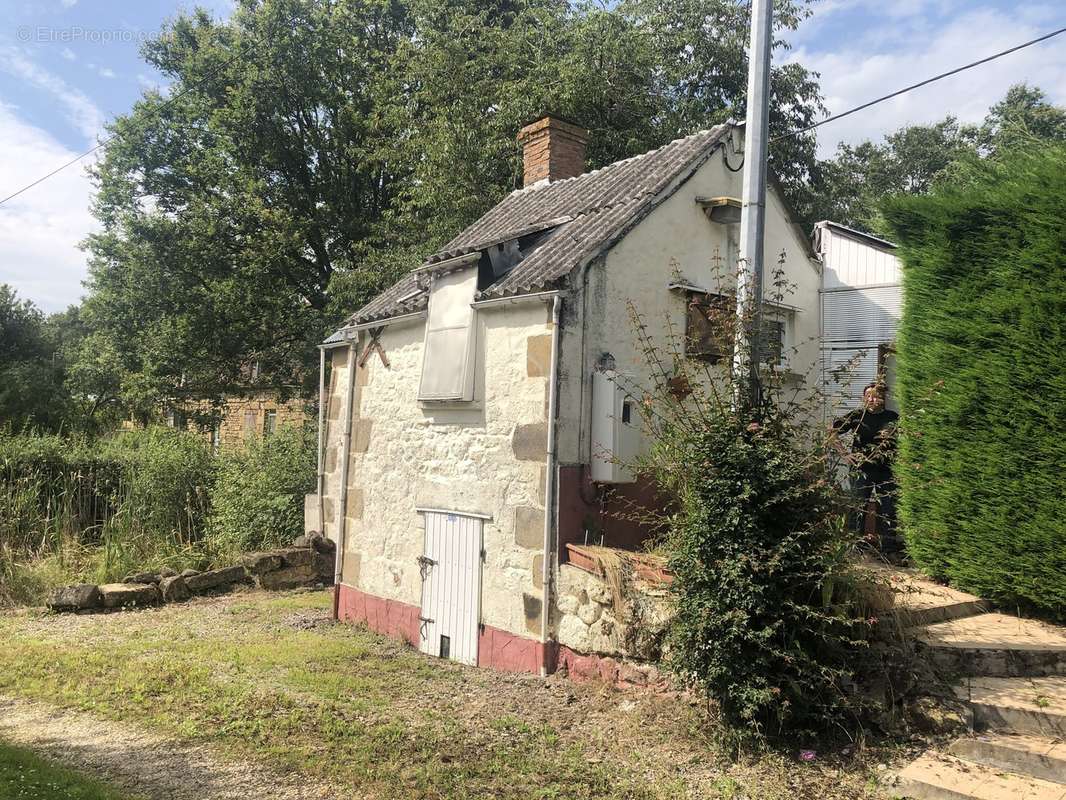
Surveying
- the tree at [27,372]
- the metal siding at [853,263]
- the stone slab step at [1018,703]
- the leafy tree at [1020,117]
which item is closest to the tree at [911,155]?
the leafy tree at [1020,117]

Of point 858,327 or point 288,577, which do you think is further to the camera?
point 288,577

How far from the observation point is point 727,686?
211 inches

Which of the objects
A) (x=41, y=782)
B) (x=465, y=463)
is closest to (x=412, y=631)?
(x=465, y=463)

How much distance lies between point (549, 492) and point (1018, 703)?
13.7 ft

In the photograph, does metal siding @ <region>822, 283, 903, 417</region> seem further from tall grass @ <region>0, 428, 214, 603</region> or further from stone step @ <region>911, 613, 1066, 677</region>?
tall grass @ <region>0, 428, 214, 603</region>

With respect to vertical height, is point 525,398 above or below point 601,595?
above

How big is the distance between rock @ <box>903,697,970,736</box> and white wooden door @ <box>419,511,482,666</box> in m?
4.57

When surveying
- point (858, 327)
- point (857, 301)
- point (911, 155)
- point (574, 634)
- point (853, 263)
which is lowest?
point (574, 634)

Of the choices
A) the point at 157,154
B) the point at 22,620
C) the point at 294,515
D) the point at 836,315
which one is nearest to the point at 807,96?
the point at 836,315

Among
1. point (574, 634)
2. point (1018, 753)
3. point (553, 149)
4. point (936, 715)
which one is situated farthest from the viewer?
point (553, 149)

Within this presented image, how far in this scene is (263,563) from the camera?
13227 millimetres

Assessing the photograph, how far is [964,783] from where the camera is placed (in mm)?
4582

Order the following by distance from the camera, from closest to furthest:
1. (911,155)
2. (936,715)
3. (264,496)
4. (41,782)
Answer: (936,715) < (41,782) < (264,496) < (911,155)

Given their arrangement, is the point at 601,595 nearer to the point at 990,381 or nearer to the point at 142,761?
the point at 990,381
